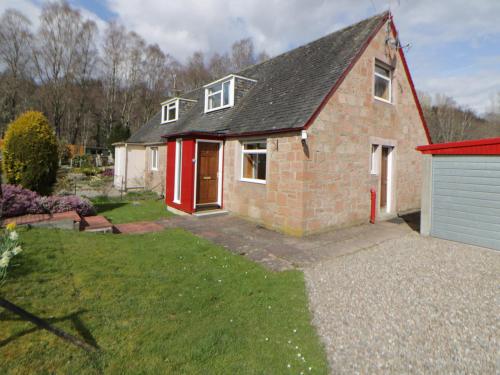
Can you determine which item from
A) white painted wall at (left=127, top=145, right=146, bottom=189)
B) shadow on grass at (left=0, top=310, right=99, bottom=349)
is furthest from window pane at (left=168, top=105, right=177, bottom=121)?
shadow on grass at (left=0, top=310, right=99, bottom=349)

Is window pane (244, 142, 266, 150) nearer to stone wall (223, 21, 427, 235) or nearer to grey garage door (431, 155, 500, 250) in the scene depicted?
stone wall (223, 21, 427, 235)

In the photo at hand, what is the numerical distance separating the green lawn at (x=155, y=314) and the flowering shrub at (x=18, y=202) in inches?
74.3

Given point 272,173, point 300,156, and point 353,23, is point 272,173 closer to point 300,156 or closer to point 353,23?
point 300,156

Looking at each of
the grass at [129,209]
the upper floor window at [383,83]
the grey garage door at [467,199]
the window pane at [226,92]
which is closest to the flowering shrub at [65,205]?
the grass at [129,209]

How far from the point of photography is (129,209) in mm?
11625

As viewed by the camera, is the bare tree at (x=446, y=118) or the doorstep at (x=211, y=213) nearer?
the doorstep at (x=211, y=213)

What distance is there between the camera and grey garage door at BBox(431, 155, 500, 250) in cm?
711

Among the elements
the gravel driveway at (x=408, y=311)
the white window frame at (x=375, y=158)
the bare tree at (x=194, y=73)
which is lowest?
the gravel driveway at (x=408, y=311)

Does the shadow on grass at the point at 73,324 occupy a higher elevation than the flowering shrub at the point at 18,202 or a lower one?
lower

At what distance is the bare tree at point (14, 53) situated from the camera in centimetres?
3428

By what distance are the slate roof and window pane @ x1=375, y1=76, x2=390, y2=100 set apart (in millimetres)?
1867

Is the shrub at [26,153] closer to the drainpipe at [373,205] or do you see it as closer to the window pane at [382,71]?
the drainpipe at [373,205]

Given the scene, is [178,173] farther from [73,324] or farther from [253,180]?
[73,324]

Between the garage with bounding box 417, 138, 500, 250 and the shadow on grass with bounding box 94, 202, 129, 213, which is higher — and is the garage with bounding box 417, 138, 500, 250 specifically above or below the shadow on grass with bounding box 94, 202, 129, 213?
above
